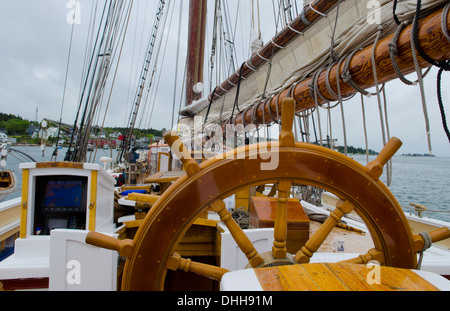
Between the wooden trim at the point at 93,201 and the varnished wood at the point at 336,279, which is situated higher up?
the wooden trim at the point at 93,201

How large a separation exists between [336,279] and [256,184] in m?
0.45

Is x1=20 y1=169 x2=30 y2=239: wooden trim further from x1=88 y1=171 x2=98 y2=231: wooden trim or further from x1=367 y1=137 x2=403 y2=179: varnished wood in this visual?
x1=367 y1=137 x2=403 y2=179: varnished wood

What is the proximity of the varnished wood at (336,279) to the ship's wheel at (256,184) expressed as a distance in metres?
0.22

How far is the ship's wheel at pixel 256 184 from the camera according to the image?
1074 millimetres

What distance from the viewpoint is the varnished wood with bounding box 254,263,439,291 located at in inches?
33.8

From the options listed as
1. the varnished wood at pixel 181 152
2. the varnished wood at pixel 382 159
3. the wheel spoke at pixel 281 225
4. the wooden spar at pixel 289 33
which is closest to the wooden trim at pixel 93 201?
the varnished wood at pixel 181 152

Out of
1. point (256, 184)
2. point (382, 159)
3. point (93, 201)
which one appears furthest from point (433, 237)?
point (93, 201)

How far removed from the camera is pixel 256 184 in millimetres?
1106

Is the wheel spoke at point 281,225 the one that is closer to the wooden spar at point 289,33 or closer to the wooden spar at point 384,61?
the wooden spar at point 384,61

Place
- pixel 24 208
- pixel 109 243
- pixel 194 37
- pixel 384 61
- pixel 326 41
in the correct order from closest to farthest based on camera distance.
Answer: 1. pixel 109 243
2. pixel 384 61
3. pixel 24 208
4. pixel 326 41
5. pixel 194 37

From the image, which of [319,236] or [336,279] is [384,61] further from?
[336,279]

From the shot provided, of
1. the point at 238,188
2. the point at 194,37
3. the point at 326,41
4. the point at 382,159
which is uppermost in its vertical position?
the point at 194,37

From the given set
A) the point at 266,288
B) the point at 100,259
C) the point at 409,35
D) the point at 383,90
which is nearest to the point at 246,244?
the point at 266,288

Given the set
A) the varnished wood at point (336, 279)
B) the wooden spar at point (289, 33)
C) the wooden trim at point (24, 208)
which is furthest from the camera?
the wooden spar at point (289, 33)
